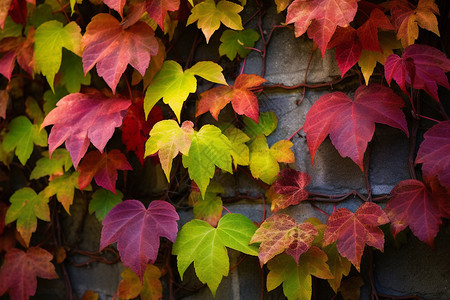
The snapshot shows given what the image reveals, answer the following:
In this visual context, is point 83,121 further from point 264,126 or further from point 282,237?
point 282,237

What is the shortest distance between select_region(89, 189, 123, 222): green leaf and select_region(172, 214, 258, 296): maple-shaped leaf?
367mm

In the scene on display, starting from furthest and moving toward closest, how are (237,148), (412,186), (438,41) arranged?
1. (237,148)
2. (438,41)
3. (412,186)

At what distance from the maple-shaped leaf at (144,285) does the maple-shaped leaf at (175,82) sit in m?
0.56

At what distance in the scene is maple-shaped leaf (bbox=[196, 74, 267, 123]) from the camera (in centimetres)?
128

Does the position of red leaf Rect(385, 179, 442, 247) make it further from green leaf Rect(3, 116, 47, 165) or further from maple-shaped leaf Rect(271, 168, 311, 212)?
green leaf Rect(3, 116, 47, 165)

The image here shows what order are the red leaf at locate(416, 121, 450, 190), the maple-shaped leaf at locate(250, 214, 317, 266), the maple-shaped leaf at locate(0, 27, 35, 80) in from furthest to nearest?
the maple-shaped leaf at locate(0, 27, 35, 80) → the maple-shaped leaf at locate(250, 214, 317, 266) → the red leaf at locate(416, 121, 450, 190)

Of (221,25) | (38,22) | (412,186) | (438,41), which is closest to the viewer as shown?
(412,186)

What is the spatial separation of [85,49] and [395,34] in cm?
93

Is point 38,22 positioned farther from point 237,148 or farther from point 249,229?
point 249,229

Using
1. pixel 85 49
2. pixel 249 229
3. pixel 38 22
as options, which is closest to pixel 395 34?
pixel 249 229

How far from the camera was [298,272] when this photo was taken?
121cm

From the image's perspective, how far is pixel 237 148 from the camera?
136 cm

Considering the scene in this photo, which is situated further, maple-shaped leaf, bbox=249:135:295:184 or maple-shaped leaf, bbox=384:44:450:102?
maple-shaped leaf, bbox=249:135:295:184

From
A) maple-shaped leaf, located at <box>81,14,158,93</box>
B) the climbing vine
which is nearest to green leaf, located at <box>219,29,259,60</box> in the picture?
the climbing vine
